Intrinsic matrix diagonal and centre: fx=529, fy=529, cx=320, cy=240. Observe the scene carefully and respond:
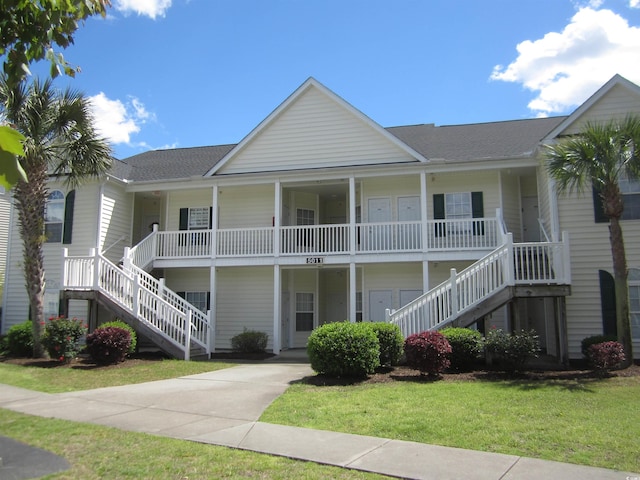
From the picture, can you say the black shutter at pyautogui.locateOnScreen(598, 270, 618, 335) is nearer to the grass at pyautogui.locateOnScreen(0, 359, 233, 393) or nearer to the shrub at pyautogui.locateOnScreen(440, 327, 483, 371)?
the shrub at pyautogui.locateOnScreen(440, 327, 483, 371)

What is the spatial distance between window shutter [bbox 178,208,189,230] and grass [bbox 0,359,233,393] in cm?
695

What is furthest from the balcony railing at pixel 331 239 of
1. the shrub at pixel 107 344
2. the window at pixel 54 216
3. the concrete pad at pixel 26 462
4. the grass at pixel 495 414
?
the concrete pad at pixel 26 462

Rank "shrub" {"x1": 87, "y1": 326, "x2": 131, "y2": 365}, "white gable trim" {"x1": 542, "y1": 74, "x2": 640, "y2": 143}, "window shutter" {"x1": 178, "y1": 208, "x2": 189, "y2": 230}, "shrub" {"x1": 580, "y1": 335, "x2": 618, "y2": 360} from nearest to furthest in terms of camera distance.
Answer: "shrub" {"x1": 580, "y1": 335, "x2": 618, "y2": 360} < "shrub" {"x1": 87, "y1": 326, "x2": 131, "y2": 365} < "white gable trim" {"x1": 542, "y1": 74, "x2": 640, "y2": 143} < "window shutter" {"x1": 178, "y1": 208, "x2": 189, "y2": 230}

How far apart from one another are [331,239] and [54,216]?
10467 millimetres

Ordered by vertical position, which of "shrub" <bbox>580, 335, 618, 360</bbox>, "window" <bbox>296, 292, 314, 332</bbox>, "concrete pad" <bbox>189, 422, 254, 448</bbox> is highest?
"window" <bbox>296, 292, 314, 332</bbox>

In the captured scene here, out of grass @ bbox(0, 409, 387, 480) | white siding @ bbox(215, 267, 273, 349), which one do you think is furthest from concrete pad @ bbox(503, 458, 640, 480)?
white siding @ bbox(215, 267, 273, 349)

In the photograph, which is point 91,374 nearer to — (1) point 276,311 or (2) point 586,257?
(1) point 276,311

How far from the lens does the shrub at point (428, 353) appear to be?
11.1 metres

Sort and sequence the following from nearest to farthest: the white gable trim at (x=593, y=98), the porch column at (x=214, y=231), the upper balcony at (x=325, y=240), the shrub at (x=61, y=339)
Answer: the shrub at (x=61, y=339)
the white gable trim at (x=593, y=98)
the upper balcony at (x=325, y=240)
the porch column at (x=214, y=231)

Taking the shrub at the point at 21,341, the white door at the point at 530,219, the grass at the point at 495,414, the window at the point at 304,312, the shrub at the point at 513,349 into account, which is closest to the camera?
the grass at the point at 495,414

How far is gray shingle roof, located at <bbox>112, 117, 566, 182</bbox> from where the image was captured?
18.1 m

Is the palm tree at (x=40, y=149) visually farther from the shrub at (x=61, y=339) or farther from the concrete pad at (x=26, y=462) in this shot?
the concrete pad at (x=26, y=462)

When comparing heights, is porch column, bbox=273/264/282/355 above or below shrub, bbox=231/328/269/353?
above

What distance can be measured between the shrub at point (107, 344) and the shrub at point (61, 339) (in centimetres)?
70
